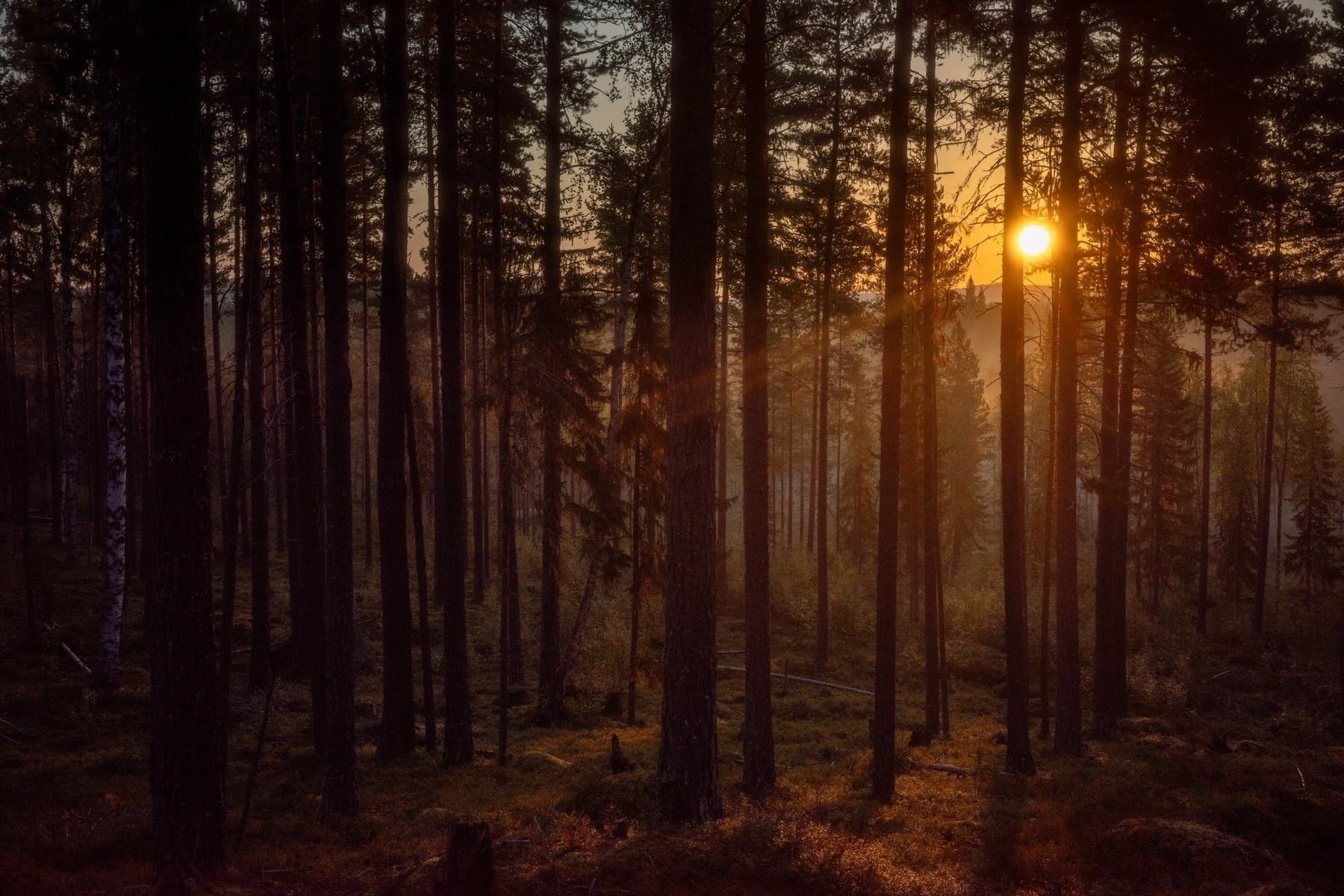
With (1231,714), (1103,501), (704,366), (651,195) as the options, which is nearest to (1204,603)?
(1231,714)

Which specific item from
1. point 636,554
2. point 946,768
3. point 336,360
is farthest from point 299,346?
point 946,768

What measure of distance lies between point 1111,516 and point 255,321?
16.7 metres

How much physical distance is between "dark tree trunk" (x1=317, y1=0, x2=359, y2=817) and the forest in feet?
0.22

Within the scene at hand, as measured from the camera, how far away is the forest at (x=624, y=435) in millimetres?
7449

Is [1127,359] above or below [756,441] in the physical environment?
above

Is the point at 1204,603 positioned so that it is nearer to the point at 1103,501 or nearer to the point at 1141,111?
the point at 1103,501

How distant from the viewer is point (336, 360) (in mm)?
10672

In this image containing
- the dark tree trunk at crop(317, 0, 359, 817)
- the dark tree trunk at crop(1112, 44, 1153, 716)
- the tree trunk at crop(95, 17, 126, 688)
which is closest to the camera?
the dark tree trunk at crop(317, 0, 359, 817)

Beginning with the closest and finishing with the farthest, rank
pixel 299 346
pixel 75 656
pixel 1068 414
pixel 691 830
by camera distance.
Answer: pixel 691 830 < pixel 299 346 < pixel 1068 414 < pixel 75 656

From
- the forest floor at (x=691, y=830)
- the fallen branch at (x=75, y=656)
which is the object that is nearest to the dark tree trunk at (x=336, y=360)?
the forest floor at (x=691, y=830)

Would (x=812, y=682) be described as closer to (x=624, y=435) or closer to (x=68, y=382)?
(x=624, y=435)

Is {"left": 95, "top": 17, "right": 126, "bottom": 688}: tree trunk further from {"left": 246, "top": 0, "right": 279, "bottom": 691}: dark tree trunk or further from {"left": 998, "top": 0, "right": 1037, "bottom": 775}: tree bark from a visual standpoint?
{"left": 998, "top": 0, "right": 1037, "bottom": 775}: tree bark

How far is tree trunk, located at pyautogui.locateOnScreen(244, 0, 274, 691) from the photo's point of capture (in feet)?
26.6

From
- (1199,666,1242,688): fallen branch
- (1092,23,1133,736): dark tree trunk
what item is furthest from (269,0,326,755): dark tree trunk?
(1199,666,1242,688): fallen branch
